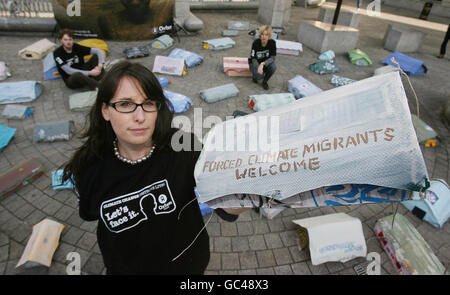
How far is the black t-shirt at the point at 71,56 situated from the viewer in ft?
18.9

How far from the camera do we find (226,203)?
5.29ft

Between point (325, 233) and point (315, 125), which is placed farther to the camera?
point (325, 233)

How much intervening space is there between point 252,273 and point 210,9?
13.3 m

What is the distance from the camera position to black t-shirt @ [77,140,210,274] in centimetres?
165

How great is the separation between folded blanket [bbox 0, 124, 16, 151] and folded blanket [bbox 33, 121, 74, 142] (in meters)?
0.43

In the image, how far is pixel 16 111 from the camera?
509 centimetres

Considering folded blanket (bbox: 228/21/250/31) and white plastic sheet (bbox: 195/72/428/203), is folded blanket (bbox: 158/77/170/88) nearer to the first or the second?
white plastic sheet (bbox: 195/72/428/203)

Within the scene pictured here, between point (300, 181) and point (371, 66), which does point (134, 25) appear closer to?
point (371, 66)

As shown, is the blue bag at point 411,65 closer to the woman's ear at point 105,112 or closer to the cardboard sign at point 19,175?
the woman's ear at point 105,112

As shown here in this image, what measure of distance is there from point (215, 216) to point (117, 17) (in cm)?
813

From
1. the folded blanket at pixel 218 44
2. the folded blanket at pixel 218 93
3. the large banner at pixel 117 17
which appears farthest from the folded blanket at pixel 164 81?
the large banner at pixel 117 17

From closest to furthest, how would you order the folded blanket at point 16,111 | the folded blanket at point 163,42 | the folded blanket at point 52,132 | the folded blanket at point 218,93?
the folded blanket at point 52,132, the folded blanket at point 16,111, the folded blanket at point 218,93, the folded blanket at point 163,42

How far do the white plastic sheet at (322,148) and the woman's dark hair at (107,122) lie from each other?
367 mm

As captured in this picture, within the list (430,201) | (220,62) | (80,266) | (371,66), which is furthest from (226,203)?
(371,66)
